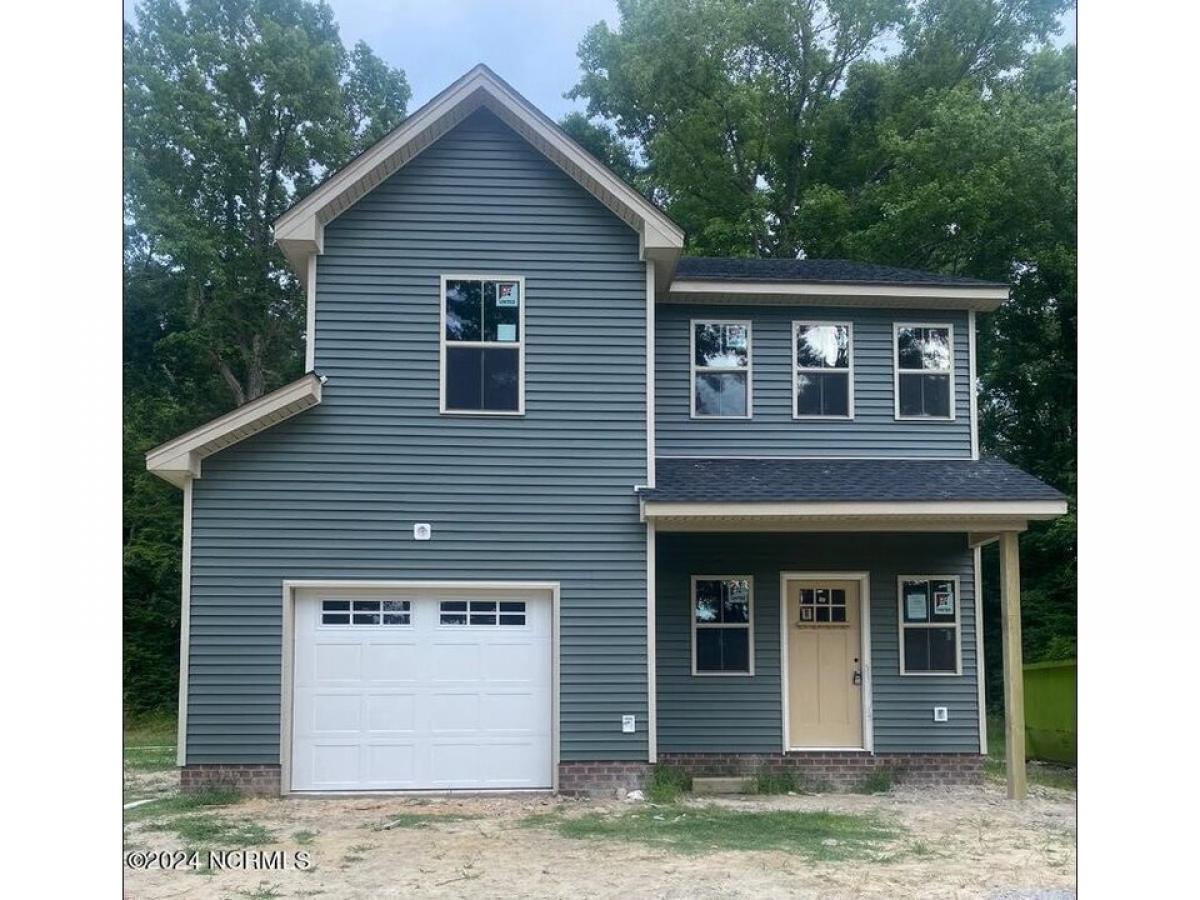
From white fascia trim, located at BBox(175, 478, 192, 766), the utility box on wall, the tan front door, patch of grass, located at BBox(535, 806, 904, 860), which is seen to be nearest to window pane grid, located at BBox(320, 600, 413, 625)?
white fascia trim, located at BBox(175, 478, 192, 766)

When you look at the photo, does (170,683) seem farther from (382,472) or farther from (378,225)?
(378,225)

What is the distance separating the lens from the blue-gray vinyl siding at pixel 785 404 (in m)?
12.0

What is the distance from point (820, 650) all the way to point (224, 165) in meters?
13.3

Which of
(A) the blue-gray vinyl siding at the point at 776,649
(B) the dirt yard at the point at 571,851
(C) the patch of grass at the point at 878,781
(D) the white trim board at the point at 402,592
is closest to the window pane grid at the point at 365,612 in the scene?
(D) the white trim board at the point at 402,592

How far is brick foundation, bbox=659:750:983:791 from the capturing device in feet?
37.2

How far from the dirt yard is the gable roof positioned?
5.15 metres

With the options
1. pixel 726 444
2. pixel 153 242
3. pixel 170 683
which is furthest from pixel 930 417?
pixel 153 242

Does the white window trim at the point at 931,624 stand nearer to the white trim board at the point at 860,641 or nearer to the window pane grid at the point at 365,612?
the white trim board at the point at 860,641

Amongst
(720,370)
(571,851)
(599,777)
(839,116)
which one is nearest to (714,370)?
(720,370)

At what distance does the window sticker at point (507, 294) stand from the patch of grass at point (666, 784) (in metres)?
4.63

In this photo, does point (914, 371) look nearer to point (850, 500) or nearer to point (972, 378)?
point (972, 378)

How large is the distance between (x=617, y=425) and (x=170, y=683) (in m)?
7.21

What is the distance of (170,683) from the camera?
1395 centimetres

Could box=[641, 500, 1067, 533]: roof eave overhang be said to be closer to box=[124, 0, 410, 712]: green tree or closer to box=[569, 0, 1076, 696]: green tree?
box=[569, 0, 1076, 696]: green tree
